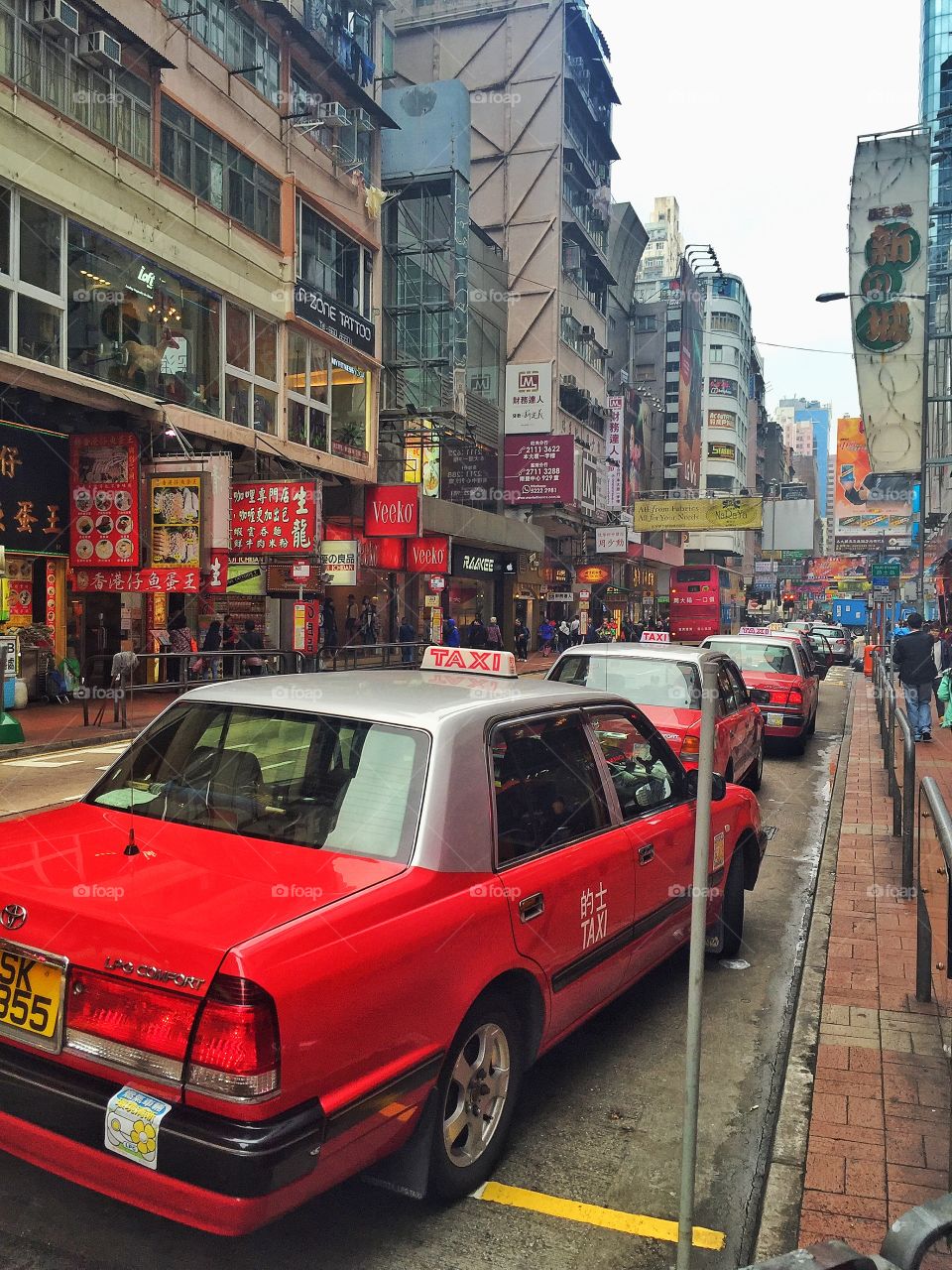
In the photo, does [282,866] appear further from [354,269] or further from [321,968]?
[354,269]

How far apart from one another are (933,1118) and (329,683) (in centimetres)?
284

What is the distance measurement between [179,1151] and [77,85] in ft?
61.4

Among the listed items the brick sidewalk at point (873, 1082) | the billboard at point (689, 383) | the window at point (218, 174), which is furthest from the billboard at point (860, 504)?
the brick sidewalk at point (873, 1082)

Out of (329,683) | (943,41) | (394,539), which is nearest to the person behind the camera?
(329,683)

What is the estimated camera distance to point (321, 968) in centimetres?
249

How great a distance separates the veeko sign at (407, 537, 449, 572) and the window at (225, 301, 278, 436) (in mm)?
8236

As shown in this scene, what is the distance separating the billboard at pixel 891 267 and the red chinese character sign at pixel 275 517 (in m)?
10.6

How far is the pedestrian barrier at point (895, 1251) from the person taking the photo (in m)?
2.06

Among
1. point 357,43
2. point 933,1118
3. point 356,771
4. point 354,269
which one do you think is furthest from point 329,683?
point 357,43

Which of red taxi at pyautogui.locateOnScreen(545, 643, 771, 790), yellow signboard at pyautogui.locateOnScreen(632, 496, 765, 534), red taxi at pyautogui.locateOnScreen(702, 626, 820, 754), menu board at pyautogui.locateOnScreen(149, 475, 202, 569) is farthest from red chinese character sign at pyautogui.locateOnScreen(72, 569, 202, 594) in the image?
yellow signboard at pyautogui.locateOnScreen(632, 496, 765, 534)

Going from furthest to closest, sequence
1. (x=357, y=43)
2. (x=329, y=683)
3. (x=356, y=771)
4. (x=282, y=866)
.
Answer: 1. (x=357, y=43)
2. (x=329, y=683)
3. (x=356, y=771)
4. (x=282, y=866)

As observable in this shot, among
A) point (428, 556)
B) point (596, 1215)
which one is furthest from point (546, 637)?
point (596, 1215)

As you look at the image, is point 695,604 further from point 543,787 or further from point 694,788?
point 543,787

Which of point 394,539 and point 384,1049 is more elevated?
point 394,539
